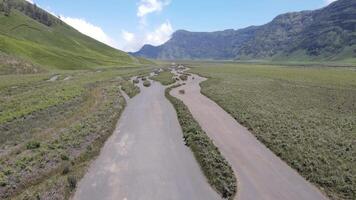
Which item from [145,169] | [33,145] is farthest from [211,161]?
[33,145]

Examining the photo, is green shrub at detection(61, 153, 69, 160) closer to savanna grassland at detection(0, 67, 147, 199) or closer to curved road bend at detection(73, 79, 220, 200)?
savanna grassland at detection(0, 67, 147, 199)

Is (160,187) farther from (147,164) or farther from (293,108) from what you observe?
(293,108)

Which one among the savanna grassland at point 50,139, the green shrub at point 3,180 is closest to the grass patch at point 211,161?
the savanna grassland at point 50,139

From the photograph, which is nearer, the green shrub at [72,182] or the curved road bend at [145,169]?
the curved road bend at [145,169]

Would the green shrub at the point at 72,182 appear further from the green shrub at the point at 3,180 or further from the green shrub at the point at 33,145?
the green shrub at the point at 33,145

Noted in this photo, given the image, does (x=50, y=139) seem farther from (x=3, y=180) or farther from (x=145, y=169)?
(x=145, y=169)
